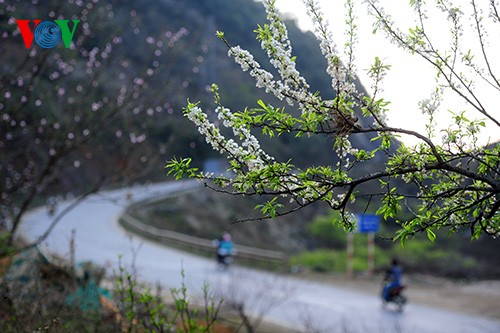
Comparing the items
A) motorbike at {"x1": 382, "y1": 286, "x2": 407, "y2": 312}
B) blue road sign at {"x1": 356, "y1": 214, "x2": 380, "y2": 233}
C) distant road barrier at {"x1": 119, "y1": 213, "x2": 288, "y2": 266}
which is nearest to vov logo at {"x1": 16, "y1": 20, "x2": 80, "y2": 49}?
motorbike at {"x1": 382, "y1": 286, "x2": 407, "y2": 312}

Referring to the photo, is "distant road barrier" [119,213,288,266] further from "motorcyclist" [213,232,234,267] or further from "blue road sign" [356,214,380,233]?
"blue road sign" [356,214,380,233]

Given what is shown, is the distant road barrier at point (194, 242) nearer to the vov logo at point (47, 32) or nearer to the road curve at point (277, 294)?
the road curve at point (277, 294)

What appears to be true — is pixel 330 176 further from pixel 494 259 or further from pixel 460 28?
pixel 494 259

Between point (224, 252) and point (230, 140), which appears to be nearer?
point (230, 140)

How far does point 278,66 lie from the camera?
394 cm

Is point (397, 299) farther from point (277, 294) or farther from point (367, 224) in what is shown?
point (367, 224)

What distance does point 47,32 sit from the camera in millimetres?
9492

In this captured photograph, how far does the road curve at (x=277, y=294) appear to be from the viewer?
13.0 meters

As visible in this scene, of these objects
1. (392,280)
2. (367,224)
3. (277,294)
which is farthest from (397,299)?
(367,224)

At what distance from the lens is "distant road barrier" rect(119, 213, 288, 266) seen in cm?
2345

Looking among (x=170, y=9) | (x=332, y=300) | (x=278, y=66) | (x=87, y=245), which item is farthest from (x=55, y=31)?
(x=170, y=9)

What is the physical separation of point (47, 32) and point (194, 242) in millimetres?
17410

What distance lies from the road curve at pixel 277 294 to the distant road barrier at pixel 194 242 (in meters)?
0.70

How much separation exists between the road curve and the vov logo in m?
2.38
